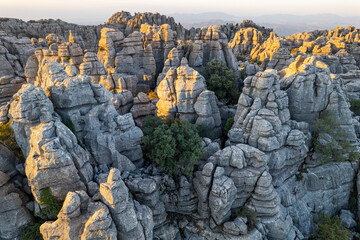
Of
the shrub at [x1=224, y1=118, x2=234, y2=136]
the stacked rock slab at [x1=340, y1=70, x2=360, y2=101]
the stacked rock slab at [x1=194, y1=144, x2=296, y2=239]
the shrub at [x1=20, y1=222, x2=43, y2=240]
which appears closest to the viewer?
the shrub at [x1=20, y1=222, x2=43, y2=240]

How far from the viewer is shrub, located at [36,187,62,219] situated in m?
17.0

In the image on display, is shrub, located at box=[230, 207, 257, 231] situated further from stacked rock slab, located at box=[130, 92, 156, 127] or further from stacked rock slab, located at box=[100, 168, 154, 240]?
stacked rock slab, located at box=[130, 92, 156, 127]

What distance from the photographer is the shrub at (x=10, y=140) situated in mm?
19719

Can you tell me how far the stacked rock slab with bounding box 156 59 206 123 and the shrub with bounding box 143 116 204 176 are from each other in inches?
202

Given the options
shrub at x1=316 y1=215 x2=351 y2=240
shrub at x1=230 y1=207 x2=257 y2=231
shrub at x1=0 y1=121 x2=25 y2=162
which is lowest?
shrub at x1=316 y1=215 x2=351 y2=240

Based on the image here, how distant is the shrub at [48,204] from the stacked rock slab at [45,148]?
27cm

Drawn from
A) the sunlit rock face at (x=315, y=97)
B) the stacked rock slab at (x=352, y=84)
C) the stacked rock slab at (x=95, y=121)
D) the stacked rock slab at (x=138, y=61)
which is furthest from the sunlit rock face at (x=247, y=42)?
the stacked rock slab at (x=95, y=121)

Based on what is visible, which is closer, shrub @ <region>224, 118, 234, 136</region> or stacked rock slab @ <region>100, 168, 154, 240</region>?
stacked rock slab @ <region>100, 168, 154, 240</region>

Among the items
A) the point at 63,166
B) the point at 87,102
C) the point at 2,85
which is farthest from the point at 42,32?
the point at 63,166

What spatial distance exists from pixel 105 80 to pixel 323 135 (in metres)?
30.3

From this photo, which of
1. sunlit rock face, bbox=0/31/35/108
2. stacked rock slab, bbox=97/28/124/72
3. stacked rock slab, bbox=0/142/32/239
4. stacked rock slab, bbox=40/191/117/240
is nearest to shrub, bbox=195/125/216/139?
stacked rock slab, bbox=40/191/117/240

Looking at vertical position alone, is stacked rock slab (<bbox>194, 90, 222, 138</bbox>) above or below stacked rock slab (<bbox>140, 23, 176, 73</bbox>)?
below

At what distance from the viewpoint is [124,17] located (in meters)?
105

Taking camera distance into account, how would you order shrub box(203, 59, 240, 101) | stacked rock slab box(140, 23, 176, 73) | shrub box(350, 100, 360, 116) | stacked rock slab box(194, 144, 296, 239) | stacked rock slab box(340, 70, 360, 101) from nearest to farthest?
1. stacked rock slab box(194, 144, 296, 239)
2. shrub box(350, 100, 360, 116)
3. shrub box(203, 59, 240, 101)
4. stacked rock slab box(340, 70, 360, 101)
5. stacked rock slab box(140, 23, 176, 73)
